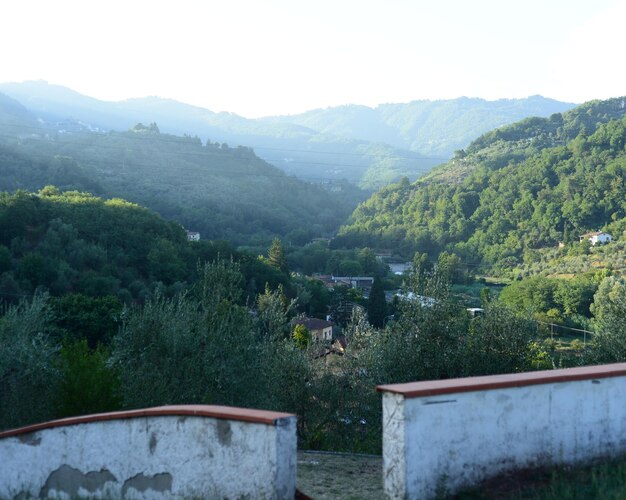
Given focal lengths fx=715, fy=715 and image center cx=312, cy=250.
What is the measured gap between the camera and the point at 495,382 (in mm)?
5840

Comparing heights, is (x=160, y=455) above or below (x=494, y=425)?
below

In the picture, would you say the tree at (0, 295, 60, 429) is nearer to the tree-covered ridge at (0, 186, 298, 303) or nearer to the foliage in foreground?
the foliage in foreground

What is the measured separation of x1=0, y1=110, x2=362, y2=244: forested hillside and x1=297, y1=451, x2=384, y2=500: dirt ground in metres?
70.5

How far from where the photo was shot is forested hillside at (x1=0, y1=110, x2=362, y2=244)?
88312mm

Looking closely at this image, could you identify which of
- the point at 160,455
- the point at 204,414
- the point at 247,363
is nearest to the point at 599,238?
the point at 247,363

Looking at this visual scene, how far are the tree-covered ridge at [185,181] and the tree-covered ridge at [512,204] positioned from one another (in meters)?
13.9

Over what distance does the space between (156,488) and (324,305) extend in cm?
4753

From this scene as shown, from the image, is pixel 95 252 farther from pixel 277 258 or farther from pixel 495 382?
pixel 495 382

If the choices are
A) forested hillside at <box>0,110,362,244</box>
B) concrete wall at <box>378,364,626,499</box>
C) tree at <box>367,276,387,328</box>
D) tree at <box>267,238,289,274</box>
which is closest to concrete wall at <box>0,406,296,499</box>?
concrete wall at <box>378,364,626,499</box>

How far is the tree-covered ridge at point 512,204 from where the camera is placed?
256 ft

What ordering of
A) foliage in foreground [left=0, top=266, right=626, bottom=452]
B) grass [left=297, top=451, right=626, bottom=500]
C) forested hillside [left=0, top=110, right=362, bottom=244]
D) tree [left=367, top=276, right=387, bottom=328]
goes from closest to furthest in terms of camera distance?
1. grass [left=297, top=451, right=626, bottom=500]
2. foliage in foreground [left=0, top=266, right=626, bottom=452]
3. tree [left=367, top=276, right=387, bottom=328]
4. forested hillside [left=0, top=110, right=362, bottom=244]

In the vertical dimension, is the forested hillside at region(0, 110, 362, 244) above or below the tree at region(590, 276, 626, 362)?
above

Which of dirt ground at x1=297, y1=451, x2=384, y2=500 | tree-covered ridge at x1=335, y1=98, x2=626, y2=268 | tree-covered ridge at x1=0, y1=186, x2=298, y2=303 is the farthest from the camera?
tree-covered ridge at x1=335, y1=98, x2=626, y2=268

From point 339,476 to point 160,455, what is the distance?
216 centimetres
